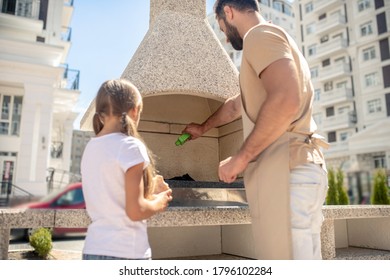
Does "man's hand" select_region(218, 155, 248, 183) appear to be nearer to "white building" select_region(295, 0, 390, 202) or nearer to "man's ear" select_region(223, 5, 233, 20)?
"man's ear" select_region(223, 5, 233, 20)

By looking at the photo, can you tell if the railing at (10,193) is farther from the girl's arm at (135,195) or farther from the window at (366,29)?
the window at (366,29)

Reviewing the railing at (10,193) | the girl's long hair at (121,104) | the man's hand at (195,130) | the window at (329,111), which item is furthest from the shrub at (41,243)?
the window at (329,111)

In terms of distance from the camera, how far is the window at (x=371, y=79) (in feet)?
60.1

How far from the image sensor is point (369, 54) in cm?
1866

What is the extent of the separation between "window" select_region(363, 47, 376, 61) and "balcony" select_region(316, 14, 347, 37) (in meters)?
Result: 2.41

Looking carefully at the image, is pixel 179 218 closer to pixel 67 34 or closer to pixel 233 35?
pixel 233 35

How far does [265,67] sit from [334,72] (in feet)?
70.2

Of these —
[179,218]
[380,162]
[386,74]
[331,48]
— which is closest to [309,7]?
[331,48]

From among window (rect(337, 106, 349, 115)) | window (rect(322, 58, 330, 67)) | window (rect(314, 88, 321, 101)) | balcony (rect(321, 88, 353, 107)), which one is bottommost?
window (rect(337, 106, 349, 115))

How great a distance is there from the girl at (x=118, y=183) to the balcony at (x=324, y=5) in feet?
75.7

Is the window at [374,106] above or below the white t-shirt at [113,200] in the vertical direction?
above

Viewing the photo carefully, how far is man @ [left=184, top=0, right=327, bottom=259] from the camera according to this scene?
3.65 ft

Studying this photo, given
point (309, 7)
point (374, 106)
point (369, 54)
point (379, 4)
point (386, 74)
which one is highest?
point (309, 7)

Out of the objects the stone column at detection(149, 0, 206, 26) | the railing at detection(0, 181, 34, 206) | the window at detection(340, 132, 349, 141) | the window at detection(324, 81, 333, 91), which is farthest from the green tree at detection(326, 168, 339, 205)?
the window at detection(324, 81, 333, 91)
